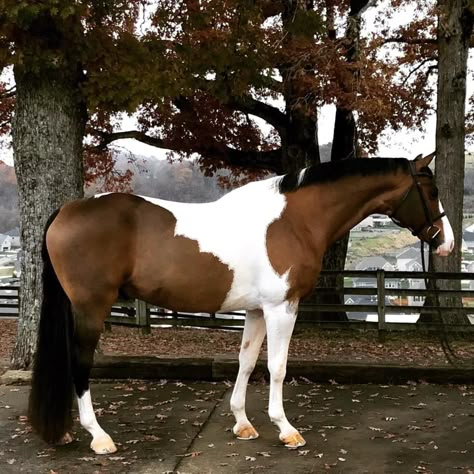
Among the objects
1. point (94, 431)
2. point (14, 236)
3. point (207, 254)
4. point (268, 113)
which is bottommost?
point (94, 431)

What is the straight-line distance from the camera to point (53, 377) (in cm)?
360

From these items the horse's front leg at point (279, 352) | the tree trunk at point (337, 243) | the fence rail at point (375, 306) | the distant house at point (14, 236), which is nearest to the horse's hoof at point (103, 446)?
the horse's front leg at point (279, 352)

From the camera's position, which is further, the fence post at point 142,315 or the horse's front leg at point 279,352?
the fence post at point 142,315

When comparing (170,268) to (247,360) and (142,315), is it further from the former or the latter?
(142,315)

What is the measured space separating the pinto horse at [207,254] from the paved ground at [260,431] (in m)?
0.18

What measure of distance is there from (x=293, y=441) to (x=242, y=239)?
4.45ft

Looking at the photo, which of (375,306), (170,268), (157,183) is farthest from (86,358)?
(157,183)

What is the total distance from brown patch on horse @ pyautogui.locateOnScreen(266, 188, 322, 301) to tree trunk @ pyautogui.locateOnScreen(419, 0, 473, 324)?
5.37m

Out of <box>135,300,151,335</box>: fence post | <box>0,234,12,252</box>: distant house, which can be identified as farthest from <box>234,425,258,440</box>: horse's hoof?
<box>0,234,12,252</box>: distant house

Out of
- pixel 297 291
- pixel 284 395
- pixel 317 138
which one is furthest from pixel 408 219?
pixel 317 138

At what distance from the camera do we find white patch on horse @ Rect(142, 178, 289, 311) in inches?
143

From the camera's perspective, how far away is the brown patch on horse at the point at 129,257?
3.52 metres

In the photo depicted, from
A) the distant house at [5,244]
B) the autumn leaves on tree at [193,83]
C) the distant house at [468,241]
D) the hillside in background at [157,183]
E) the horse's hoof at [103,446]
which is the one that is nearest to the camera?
the horse's hoof at [103,446]

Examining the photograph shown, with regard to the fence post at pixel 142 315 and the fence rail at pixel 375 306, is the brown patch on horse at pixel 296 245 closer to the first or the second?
the fence rail at pixel 375 306
